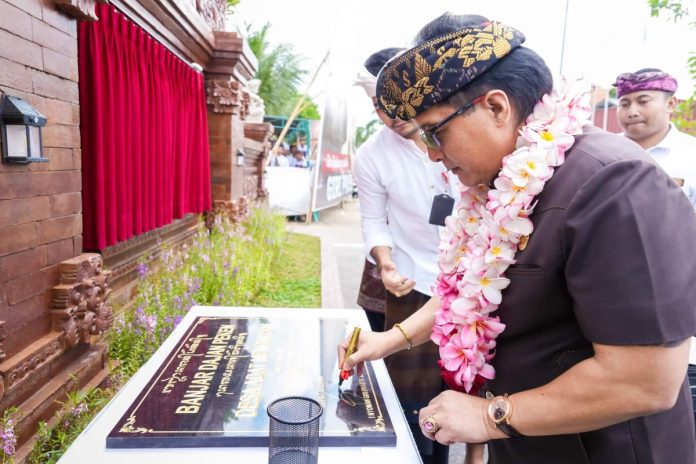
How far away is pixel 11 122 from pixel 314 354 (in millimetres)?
1516

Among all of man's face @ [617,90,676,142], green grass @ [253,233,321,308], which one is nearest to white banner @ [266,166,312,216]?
green grass @ [253,233,321,308]

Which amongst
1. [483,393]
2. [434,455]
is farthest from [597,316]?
[434,455]

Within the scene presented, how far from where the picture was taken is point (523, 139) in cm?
110

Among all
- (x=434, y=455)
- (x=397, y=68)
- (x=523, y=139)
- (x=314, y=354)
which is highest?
(x=397, y=68)

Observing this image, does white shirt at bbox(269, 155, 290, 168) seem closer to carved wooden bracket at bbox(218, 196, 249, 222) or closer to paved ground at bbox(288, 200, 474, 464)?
paved ground at bbox(288, 200, 474, 464)

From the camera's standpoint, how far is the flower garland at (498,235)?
3.45 ft

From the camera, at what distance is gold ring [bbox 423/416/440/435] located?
111cm

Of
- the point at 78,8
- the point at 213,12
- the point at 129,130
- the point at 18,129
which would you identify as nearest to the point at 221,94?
the point at 213,12

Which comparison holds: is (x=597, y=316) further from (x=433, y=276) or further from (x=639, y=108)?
(x=639, y=108)

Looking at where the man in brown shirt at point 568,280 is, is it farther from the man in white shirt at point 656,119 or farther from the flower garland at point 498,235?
the man in white shirt at point 656,119

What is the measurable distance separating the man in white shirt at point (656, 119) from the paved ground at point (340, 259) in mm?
2510

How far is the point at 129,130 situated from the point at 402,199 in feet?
7.17

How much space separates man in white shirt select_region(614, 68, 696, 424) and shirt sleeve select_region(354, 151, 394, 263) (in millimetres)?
2253

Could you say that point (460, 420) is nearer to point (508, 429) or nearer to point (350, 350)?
point (508, 429)
